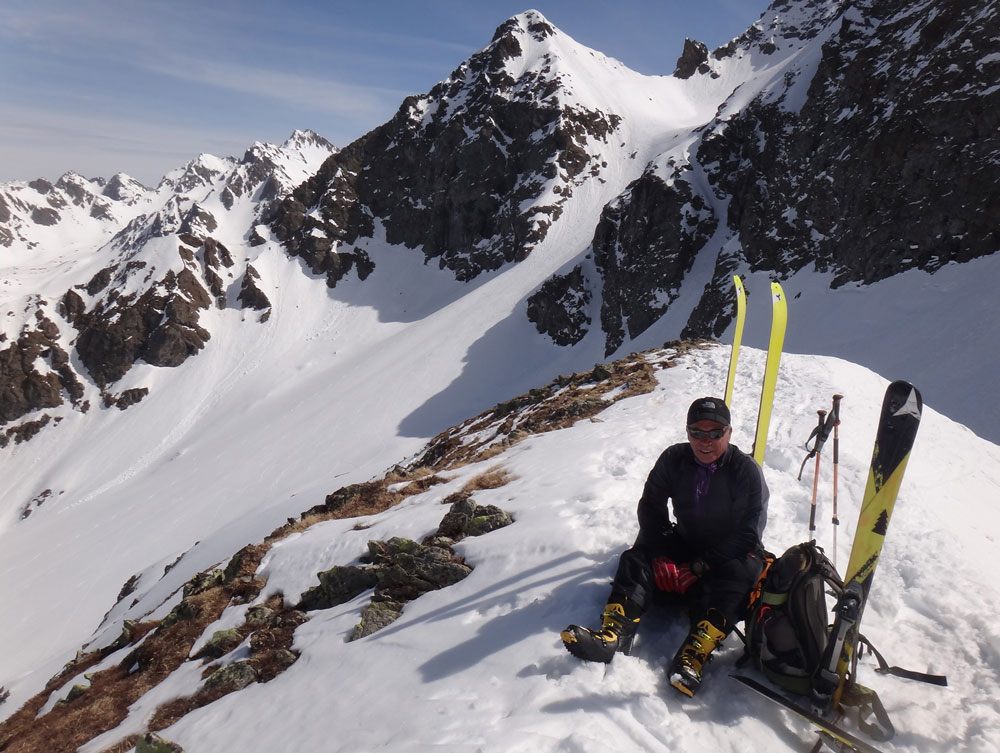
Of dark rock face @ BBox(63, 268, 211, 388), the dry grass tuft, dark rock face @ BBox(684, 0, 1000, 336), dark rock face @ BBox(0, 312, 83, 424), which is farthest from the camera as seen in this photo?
dark rock face @ BBox(0, 312, 83, 424)

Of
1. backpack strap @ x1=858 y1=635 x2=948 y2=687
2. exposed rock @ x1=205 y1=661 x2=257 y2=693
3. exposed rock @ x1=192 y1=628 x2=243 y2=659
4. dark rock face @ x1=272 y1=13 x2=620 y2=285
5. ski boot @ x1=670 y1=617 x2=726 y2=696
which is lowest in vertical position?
exposed rock @ x1=192 y1=628 x2=243 y2=659

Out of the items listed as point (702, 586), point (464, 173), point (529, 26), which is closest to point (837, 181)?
point (702, 586)

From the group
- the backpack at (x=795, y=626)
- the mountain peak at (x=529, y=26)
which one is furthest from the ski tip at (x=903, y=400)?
the mountain peak at (x=529, y=26)

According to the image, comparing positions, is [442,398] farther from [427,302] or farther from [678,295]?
[427,302]

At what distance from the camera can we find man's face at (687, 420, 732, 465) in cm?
551

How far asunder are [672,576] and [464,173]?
347ft

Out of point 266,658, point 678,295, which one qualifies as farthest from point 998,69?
point 266,658

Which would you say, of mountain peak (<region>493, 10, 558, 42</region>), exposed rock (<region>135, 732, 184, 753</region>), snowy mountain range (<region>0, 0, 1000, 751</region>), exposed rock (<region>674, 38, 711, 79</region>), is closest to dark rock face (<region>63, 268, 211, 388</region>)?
snowy mountain range (<region>0, 0, 1000, 751</region>)

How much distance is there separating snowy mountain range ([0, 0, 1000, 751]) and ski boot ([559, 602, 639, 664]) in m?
0.22

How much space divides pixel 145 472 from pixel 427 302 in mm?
50401

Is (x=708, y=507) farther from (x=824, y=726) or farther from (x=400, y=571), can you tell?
(x=400, y=571)

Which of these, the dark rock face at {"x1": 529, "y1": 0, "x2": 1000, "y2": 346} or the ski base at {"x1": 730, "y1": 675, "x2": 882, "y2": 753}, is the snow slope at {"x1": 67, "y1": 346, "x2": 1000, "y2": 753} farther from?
the dark rock face at {"x1": 529, "y1": 0, "x2": 1000, "y2": 346}

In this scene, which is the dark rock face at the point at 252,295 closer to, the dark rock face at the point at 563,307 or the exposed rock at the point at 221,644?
the dark rock face at the point at 563,307

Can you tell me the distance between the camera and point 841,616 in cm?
449
